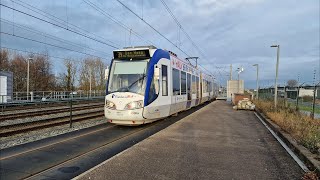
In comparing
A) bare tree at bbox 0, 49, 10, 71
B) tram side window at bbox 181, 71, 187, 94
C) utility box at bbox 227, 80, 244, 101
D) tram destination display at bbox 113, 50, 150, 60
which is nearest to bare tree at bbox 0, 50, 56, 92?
bare tree at bbox 0, 49, 10, 71

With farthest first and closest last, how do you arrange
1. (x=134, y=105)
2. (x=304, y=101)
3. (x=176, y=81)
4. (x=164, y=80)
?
1. (x=304, y=101)
2. (x=176, y=81)
3. (x=164, y=80)
4. (x=134, y=105)

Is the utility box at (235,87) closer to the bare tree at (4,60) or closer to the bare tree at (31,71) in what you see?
the bare tree at (31,71)

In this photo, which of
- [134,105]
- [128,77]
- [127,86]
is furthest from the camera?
[128,77]

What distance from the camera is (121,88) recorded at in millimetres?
11195

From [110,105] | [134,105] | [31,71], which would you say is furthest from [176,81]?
[31,71]

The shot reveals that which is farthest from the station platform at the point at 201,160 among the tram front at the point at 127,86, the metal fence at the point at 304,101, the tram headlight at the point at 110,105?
the metal fence at the point at 304,101

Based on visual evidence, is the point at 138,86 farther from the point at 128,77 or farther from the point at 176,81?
the point at 176,81

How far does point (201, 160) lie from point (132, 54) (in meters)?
6.39

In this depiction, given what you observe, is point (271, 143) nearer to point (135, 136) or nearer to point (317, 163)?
point (317, 163)

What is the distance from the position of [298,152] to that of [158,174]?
13.0ft

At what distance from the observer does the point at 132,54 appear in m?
11.6

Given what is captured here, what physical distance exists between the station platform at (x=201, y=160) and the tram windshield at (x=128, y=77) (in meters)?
2.50

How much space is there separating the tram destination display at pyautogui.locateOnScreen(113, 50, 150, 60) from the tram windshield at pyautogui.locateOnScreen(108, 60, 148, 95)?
0.22 metres

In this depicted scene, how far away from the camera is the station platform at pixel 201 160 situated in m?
5.46
